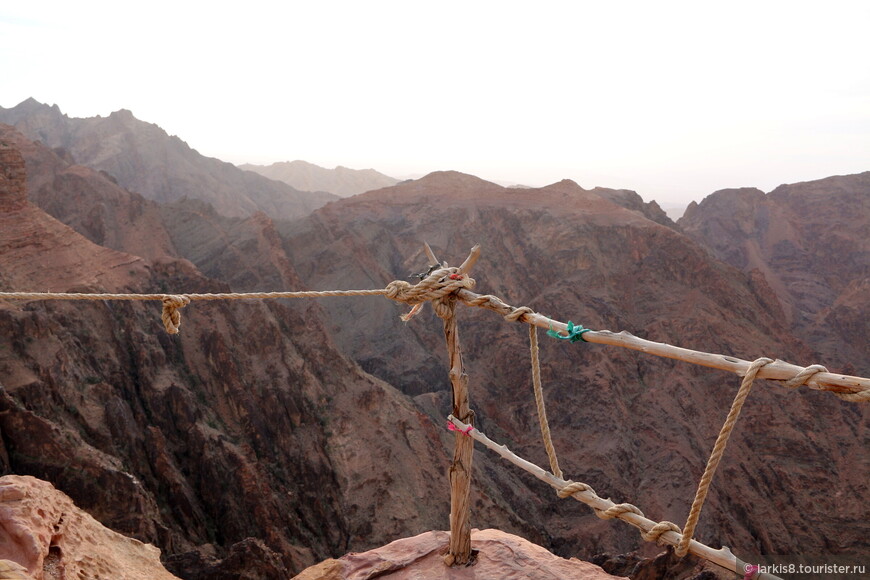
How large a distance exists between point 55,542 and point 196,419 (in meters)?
17.2

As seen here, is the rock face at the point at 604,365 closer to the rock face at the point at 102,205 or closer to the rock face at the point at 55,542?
the rock face at the point at 102,205

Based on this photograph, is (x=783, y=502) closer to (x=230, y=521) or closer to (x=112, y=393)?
(x=230, y=521)

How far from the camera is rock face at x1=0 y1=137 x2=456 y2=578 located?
1425 centimetres

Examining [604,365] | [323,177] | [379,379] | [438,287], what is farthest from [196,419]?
[323,177]

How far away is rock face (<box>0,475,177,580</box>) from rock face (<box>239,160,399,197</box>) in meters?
95.4

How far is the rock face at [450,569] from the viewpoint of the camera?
4.11 m

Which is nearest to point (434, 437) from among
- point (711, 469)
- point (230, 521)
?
point (230, 521)

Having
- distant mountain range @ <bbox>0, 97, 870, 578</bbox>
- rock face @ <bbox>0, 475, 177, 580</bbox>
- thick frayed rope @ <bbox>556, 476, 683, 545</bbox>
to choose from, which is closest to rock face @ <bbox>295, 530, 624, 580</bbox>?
thick frayed rope @ <bbox>556, 476, 683, 545</bbox>

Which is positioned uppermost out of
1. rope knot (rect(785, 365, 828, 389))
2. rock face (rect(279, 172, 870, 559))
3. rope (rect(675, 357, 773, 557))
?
rope knot (rect(785, 365, 828, 389))

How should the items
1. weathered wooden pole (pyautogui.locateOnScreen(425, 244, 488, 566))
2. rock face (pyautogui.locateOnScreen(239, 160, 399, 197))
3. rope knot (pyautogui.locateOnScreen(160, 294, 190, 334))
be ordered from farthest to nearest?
rock face (pyautogui.locateOnScreen(239, 160, 399, 197)) → weathered wooden pole (pyautogui.locateOnScreen(425, 244, 488, 566)) → rope knot (pyautogui.locateOnScreen(160, 294, 190, 334))

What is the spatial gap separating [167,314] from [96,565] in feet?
5.57

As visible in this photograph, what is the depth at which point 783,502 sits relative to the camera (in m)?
25.8

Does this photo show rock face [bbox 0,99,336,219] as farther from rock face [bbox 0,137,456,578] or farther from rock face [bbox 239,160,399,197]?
rock face [bbox 0,137,456,578]

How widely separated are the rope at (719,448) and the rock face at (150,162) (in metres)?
66.5
